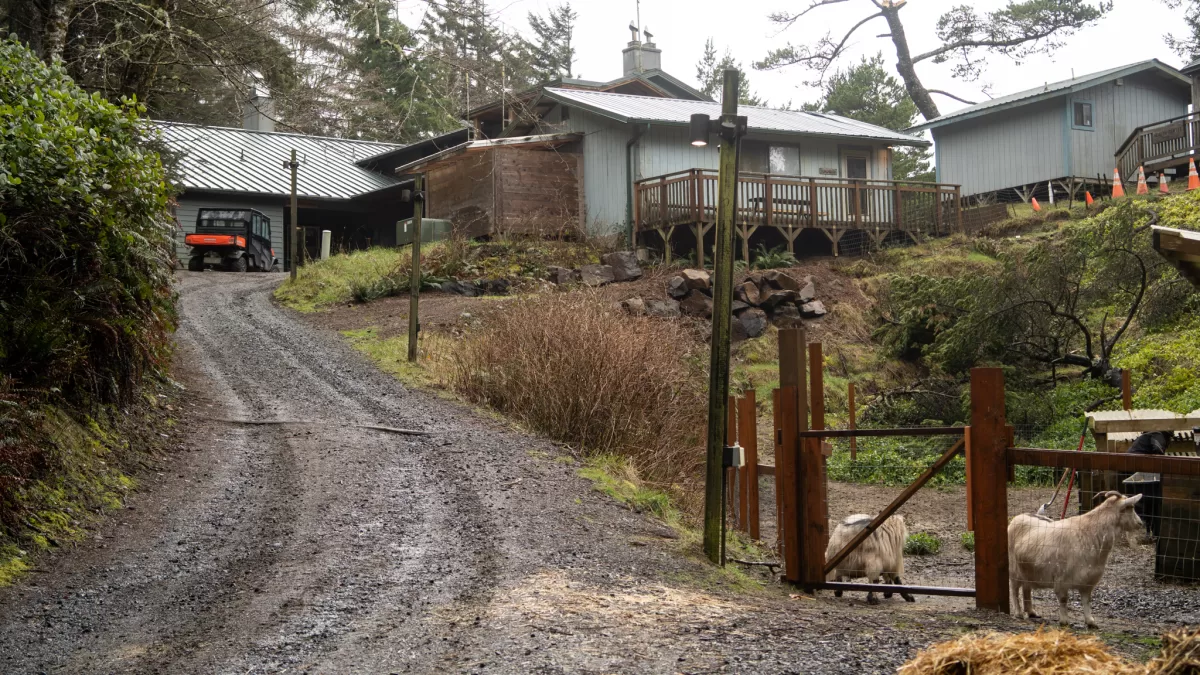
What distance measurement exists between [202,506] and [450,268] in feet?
49.9

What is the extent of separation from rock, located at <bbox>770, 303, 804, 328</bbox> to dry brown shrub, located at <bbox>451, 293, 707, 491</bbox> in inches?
332

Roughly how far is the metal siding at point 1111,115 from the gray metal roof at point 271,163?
22062 mm

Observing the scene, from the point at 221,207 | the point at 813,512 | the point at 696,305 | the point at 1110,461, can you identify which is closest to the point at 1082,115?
the point at 696,305

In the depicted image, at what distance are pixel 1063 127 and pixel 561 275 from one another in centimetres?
1668

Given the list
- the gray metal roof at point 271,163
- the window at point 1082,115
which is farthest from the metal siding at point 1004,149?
the gray metal roof at point 271,163

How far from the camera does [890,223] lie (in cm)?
2861

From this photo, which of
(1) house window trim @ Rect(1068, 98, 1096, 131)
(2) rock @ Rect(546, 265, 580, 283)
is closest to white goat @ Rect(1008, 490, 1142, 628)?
(2) rock @ Rect(546, 265, 580, 283)

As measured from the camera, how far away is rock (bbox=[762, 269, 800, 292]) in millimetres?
23531

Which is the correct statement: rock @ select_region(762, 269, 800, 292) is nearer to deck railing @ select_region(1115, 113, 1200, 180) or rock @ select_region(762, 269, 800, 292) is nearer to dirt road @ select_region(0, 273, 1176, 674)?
dirt road @ select_region(0, 273, 1176, 674)

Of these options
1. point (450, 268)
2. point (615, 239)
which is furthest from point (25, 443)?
point (615, 239)

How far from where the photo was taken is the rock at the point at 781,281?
926 inches

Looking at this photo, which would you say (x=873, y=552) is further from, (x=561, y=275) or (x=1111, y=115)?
(x=1111, y=115)

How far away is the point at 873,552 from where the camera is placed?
8.49 metres

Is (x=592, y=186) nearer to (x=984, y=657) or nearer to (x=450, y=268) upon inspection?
(x=450, y=268)
